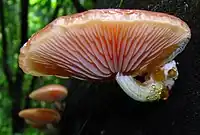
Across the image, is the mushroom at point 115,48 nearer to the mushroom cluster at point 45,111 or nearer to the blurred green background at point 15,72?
the mushroom cluster at point 45,111

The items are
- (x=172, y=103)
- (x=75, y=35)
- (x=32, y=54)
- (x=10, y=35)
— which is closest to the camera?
(x=75, y=35)

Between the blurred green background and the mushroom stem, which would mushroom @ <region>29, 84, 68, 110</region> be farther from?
the mushroom stem

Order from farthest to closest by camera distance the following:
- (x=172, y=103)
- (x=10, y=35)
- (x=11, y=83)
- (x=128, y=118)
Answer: (x=10, y=35)
(x=11, y=83)
(x=128, y=118)
(x=172, y=103)

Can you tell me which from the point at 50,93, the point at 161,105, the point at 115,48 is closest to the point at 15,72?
the point at 50,93

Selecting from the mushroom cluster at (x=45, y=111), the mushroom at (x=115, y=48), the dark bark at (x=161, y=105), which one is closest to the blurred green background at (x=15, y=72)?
the mushroom cluster at (x=45, y=111)

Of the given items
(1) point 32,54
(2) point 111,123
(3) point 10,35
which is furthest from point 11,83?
(1) point 32,54

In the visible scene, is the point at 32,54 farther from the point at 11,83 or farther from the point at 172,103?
the point at 11,83

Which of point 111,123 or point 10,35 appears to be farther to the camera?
point 10,35
